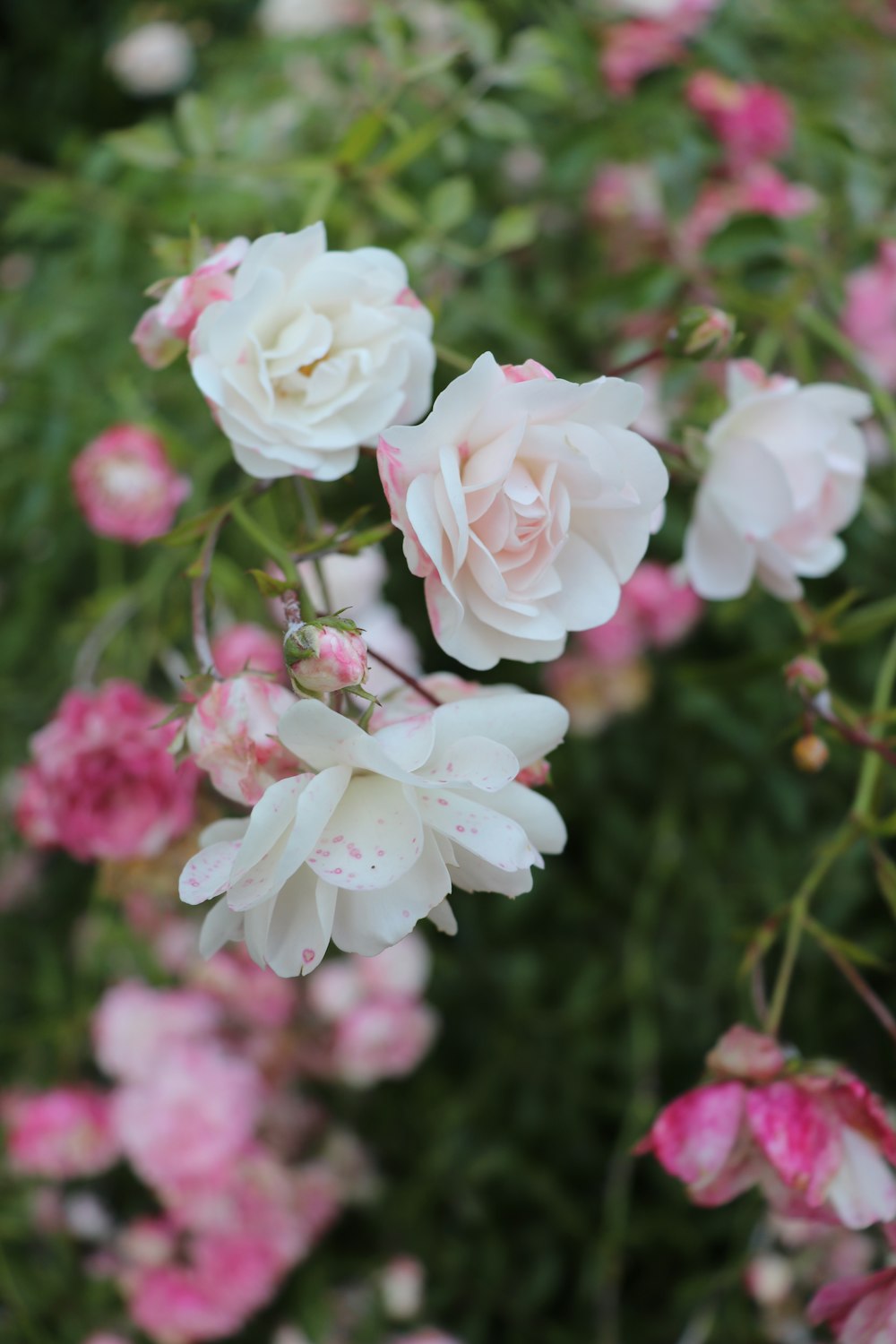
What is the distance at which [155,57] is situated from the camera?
57.0 inches

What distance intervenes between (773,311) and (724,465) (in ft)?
1.07

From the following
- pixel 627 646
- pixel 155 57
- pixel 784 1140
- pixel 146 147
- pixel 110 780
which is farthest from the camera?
pixel 155 57

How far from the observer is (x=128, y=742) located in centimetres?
62

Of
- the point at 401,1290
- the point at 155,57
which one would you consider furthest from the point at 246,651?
the point at 155,57

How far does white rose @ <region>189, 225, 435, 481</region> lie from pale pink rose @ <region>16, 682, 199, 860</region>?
237 millimetres

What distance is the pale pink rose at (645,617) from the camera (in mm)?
926

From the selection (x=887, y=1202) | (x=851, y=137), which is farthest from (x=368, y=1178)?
(x=851, y=137)

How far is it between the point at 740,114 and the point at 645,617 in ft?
1.43

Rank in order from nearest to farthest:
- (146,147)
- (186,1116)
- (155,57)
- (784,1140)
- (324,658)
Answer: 1. (324,658)
2. (784,1140)
3. (146,147)
4. (186,1116)
5. (155,57)

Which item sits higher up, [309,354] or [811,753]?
[309,354]

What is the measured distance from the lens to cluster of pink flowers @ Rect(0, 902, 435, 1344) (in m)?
0.85

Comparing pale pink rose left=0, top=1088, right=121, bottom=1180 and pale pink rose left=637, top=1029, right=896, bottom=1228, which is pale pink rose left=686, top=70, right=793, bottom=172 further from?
pale pink rose left=0, top=1088, right=121, bottom=1180

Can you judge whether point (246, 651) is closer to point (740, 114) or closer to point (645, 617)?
point (645, 617)

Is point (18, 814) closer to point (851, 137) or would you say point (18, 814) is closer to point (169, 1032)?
point (169, 1032)
